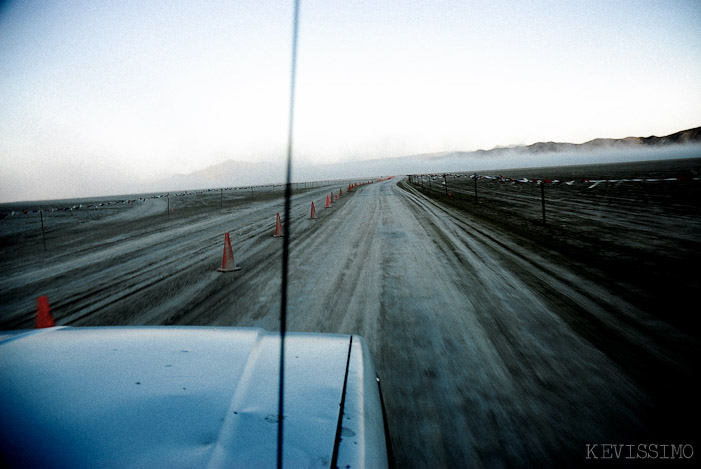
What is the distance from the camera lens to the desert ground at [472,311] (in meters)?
2.65

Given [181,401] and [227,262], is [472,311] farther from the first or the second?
[227,262]

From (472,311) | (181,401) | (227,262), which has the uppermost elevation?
(181,401)

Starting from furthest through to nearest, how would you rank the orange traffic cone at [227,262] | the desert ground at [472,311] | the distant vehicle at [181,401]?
the orange traffic cone at [227,262]
the desert ground at [472,311]
the distant vehicle at [181,401]

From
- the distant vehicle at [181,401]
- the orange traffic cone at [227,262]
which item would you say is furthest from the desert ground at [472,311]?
the distant vehicle at [181,401]

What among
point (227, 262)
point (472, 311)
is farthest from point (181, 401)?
point (227, 262)

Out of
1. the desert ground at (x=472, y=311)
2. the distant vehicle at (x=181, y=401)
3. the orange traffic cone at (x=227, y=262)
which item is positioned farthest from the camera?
the orange traffic cone at (x=227, y=262)

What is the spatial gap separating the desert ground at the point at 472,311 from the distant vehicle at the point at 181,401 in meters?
1.14

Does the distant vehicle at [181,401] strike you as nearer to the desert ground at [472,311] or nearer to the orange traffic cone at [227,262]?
the desert ground at [472,311]

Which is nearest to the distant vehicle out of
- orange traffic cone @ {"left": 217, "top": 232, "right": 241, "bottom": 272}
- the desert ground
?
the desert ground

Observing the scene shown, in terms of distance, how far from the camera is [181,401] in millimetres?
1397

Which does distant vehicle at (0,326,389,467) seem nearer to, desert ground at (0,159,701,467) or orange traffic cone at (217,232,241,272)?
desert ground at (0,159,701,467)

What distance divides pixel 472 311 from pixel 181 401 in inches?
165

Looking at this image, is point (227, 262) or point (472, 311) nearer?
point (472, 311)

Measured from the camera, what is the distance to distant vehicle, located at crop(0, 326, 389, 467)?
1131 millimetres
